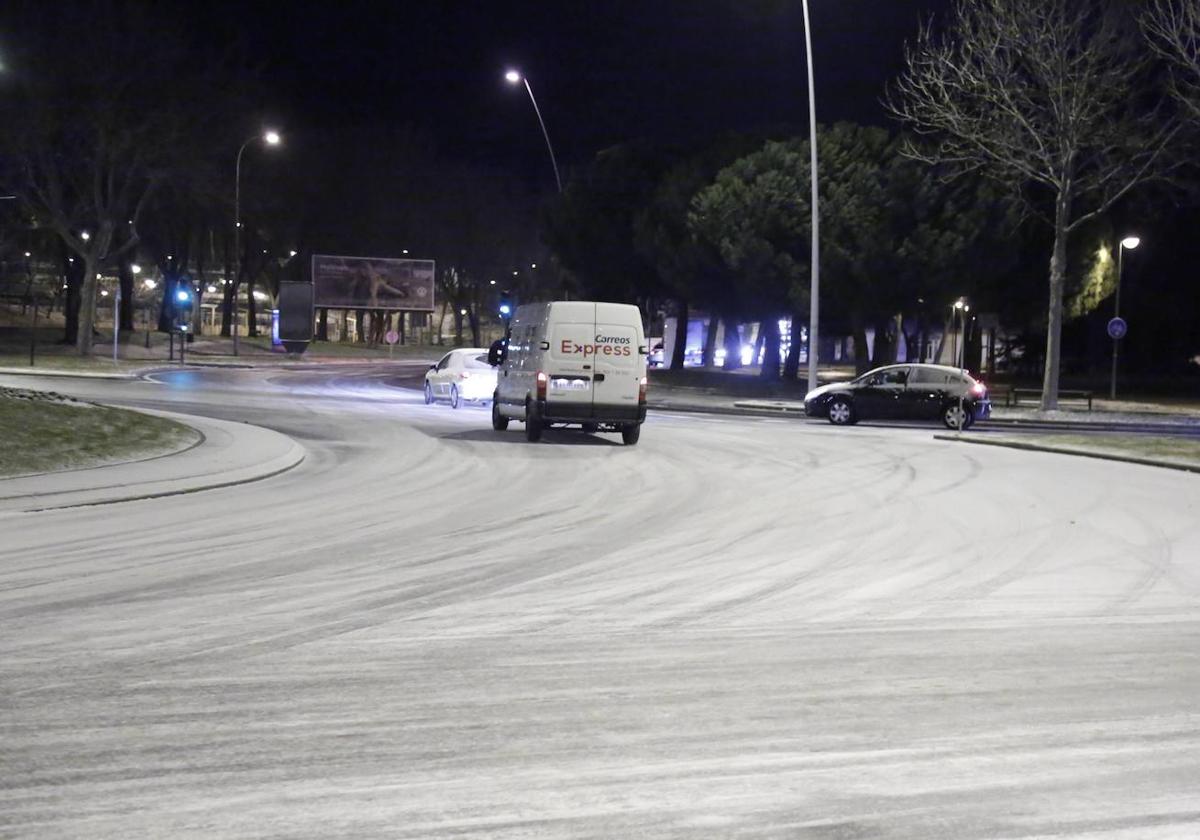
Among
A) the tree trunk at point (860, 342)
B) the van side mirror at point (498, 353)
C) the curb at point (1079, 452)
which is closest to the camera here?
the curb at point (1079, 452)

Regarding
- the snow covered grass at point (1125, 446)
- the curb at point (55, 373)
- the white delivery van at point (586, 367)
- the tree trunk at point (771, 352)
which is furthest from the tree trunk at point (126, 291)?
the snow covered grass at point (1125, 446)

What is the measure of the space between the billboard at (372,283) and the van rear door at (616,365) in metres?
69.1

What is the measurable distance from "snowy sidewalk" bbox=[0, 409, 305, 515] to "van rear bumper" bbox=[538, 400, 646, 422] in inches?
176

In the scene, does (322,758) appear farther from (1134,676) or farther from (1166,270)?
(1166,270)

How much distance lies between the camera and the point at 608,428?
84.8ft

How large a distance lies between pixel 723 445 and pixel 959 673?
18.1m

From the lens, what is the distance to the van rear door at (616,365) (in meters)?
24.7

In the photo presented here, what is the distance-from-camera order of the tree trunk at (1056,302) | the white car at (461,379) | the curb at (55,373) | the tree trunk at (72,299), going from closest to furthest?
the white car at (461,379) < the tree trunk at (1056,302) < the curb at (55,373) < the tree trunk at (72,299)

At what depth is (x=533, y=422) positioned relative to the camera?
25.0 m

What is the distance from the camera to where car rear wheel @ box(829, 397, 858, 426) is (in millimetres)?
35875

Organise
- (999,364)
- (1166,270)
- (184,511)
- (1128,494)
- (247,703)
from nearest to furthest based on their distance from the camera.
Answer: (247,703)
(184,511)
(1128,494)
(1166,270)
(999,364)

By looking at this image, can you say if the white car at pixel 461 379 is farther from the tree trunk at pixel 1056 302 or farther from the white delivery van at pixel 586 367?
the tree trunk at pixel 1056 302

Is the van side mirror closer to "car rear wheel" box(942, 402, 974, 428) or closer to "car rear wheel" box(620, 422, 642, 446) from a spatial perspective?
"car rear wheel" box(620, 422, 642, 446)

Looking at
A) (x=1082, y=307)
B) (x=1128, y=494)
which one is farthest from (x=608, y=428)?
(x=1082, y=307)
